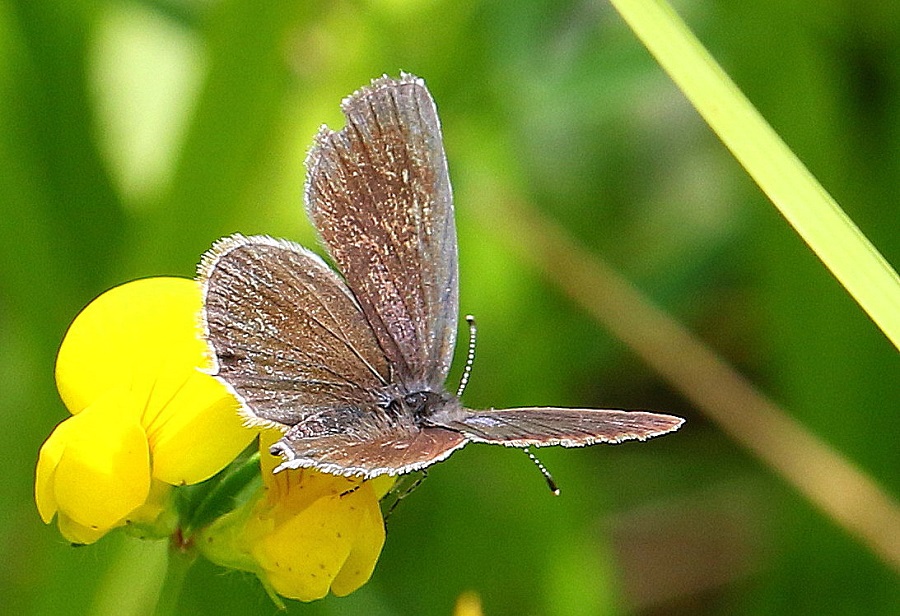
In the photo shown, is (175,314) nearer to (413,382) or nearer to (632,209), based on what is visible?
(413,382)

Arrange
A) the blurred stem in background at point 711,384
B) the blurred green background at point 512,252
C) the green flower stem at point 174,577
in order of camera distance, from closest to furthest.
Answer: the green flower stem at point 174,577 → the blurred green background at point 512,252 → the blurred stem in background at point 711,384

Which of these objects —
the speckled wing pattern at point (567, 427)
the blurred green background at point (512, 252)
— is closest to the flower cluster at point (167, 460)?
the speckled wing pattern at point (567, 427)

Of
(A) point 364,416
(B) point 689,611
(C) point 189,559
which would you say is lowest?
(B) point 689,611

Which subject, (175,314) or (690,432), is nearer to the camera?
(175,314)

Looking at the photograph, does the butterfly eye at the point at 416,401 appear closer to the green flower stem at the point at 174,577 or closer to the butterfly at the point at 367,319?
the butterfly at the point at 367,319

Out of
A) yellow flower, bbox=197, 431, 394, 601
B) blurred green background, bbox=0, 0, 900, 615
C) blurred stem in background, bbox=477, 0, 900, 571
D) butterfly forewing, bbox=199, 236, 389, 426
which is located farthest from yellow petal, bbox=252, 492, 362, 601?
blurred stem in background, bbox=477, 0, 900, 571

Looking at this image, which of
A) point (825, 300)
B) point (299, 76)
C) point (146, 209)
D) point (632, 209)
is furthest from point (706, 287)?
point (146, 209)

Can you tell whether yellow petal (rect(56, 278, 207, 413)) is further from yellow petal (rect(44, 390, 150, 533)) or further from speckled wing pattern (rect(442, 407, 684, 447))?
speckled wing pattern (rect(442, 407, 684, 447))
